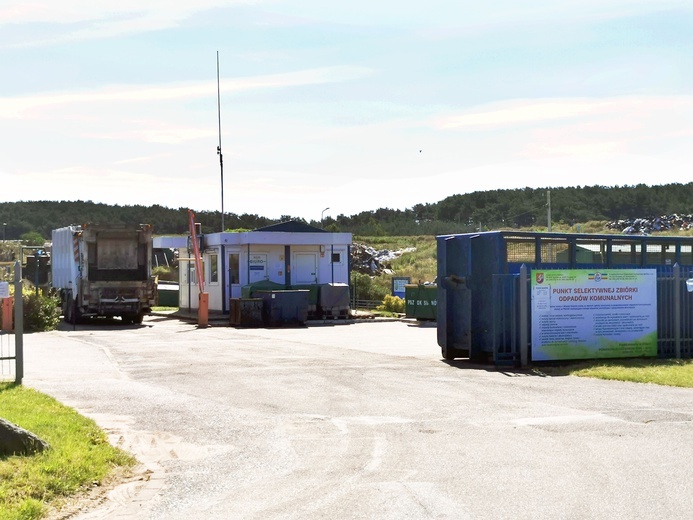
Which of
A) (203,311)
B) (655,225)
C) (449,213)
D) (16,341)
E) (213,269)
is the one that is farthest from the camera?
(449,213)

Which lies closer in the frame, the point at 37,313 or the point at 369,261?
the point at 37,313

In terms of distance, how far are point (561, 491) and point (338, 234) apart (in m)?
30.8

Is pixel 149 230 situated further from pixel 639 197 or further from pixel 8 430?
pixel 639 197

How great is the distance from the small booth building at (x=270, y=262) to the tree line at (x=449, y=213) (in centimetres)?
5936

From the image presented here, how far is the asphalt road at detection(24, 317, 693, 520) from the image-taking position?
7719 mm

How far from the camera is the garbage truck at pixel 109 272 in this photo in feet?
105

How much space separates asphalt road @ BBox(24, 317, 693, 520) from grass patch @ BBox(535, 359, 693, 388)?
1.96 ft

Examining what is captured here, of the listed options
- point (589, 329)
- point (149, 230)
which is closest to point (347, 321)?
point (149, 230)

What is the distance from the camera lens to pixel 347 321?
34906 mm

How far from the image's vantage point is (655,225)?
92938 millimetres

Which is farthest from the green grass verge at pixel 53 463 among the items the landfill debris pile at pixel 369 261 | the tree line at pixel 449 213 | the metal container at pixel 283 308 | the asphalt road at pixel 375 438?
the tree line at pixel 449 213

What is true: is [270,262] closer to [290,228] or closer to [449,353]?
[290,228]

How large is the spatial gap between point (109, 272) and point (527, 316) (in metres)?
18.1

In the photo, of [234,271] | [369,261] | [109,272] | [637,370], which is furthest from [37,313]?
[369,261]
